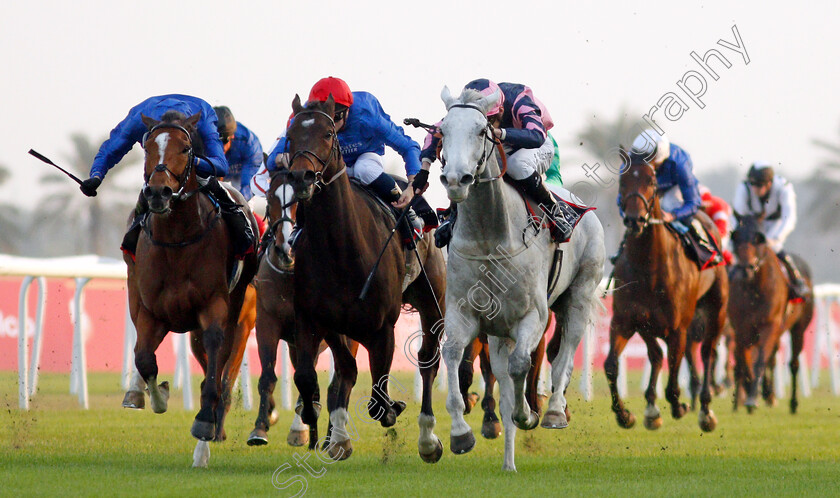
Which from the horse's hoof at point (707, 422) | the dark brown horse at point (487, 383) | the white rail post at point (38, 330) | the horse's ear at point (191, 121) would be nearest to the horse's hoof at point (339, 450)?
the dark brown horse at point (487, 383)

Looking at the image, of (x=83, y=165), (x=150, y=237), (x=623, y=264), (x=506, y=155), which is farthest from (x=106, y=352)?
(x=83, y=165)

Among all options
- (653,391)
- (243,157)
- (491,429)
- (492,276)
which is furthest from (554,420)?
(243,157)

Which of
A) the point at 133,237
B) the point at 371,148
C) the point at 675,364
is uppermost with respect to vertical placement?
the point at 371,148

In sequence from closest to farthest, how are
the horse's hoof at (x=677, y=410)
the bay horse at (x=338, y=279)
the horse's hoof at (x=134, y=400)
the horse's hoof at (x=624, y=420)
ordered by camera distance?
the bay horse at (x=338, y=279) → the horse's hoof at (x=134, y=400) → the horse's hoof at (x=624, y=420) → the horse's hoof at (x=677, y=410)

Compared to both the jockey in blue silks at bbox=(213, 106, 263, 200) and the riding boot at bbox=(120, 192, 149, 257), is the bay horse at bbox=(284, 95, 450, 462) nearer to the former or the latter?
the riding boot at bbox=(120, 192, 149, 257)

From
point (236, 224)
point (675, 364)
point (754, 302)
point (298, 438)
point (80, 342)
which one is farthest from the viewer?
point (754, 302)

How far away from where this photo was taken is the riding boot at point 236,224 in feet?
24.5

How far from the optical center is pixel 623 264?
33.9 ft

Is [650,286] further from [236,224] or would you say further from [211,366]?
[211,366]

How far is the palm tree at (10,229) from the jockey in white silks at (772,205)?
31.9 meters

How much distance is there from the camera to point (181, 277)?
6.92 metres

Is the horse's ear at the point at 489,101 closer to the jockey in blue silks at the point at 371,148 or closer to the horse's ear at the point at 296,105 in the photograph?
the horse's ear at the point at 296,105

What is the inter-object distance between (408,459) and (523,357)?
173 centimetres

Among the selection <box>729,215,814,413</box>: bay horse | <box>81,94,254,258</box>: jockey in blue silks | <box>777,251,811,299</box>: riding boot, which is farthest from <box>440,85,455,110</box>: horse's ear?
<box>777,251,811,299</box>: riding boot
